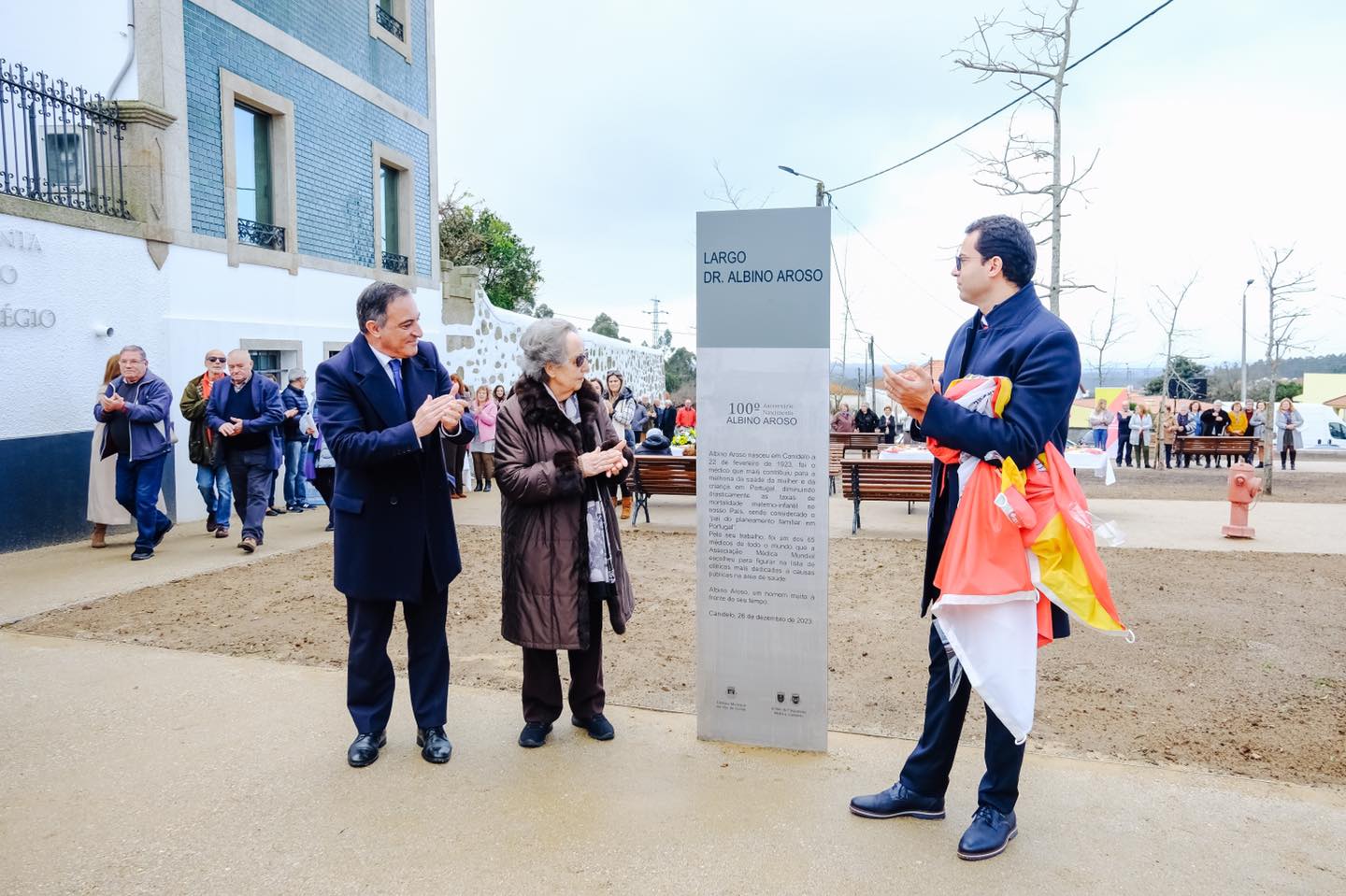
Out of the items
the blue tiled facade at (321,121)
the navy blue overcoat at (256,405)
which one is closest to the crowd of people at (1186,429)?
the blue tiled facade at (321,121)

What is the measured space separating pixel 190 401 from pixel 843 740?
26.3ft

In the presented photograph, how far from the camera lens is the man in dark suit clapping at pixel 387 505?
3701 millimetres

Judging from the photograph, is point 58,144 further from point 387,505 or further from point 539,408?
point 539,408

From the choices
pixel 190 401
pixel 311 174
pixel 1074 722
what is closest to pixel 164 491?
pixel 190 401

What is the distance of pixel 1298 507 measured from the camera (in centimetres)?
1272

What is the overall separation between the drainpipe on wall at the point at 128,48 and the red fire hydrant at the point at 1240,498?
42.8 feet

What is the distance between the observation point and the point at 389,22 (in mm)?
15539

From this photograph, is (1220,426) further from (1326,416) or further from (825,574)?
(825,574)

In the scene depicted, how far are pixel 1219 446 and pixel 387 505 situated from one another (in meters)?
21.3

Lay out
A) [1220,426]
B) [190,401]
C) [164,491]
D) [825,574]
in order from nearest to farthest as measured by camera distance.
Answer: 1. [825,574]
2. [190,401]
3. [164,491]
4. [1220,426]

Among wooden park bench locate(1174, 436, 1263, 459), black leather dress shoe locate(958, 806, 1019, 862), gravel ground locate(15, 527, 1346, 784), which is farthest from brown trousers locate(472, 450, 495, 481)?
wooden park bench locate(1174, 436, 1263, 459)

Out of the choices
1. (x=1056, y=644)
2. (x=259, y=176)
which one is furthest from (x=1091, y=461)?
(x=259, y=176)

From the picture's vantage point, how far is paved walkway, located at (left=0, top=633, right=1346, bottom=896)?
295 cm

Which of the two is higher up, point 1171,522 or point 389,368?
point 389,368
